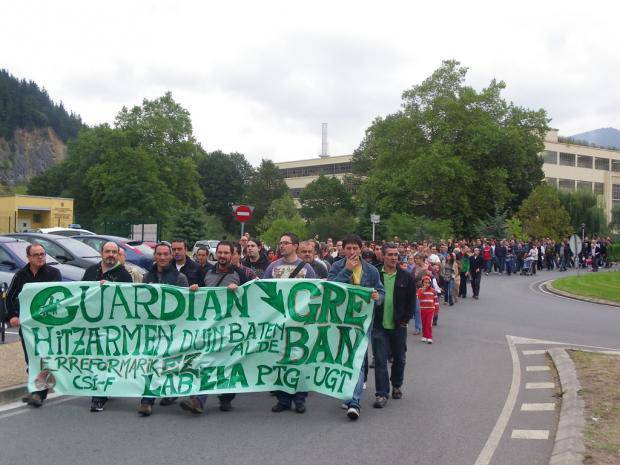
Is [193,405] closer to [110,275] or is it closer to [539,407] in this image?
[110,275]

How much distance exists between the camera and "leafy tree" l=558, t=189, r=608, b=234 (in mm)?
67438

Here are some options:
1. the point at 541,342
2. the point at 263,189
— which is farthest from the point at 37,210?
the point at 541,342

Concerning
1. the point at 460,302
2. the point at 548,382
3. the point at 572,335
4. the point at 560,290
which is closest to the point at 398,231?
the point at 560,290

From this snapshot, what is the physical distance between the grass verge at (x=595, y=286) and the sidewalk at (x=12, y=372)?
18.0 metres

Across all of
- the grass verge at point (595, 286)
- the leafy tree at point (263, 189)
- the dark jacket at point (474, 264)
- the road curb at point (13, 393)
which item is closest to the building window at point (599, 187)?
the leafy tree at point (263, 189)

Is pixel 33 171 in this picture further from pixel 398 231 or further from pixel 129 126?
pixel 398 231

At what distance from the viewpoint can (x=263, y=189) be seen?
320 ft

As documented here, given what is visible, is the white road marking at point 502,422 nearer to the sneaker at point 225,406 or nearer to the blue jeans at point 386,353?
the blue jeans at point 386,353

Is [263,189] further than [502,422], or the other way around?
[263,189]

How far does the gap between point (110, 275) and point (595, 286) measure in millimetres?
23509

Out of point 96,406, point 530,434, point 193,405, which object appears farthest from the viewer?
point 96,406

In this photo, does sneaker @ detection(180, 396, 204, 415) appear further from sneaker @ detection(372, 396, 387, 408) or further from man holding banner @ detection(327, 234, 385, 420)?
sneaker @ detection(372, 396, 387, 408)

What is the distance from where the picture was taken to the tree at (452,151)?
54438 mm

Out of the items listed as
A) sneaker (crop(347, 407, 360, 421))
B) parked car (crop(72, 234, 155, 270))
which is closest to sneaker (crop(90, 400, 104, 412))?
sneaker (crop(347, 407, 360, 421))
